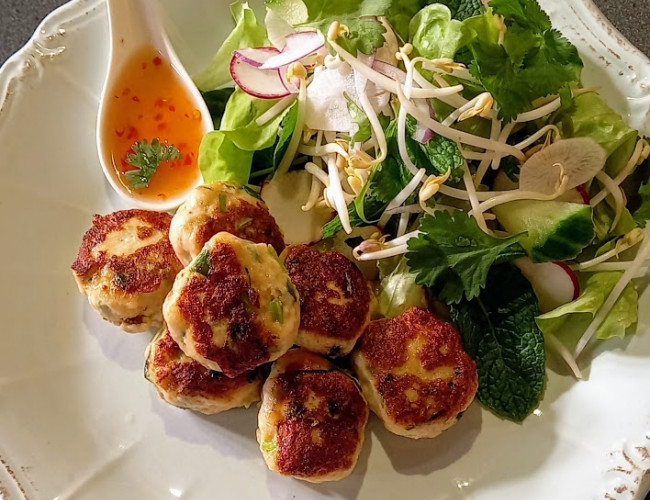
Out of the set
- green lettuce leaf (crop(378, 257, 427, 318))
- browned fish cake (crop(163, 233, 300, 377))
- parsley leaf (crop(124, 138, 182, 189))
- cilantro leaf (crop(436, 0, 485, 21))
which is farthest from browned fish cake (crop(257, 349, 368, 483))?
cilantro leaf (crop(436, 0, 485, 21))

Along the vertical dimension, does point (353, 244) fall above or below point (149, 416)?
above

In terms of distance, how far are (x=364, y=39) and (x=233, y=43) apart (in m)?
0.59

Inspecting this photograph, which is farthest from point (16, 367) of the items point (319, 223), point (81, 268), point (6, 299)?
point (319, 223)

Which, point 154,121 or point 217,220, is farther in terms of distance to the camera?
point 154,121

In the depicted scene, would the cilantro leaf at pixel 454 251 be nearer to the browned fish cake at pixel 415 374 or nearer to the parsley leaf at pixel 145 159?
the browned fish cake at pixel 415 374

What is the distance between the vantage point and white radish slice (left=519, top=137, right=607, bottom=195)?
2.20m

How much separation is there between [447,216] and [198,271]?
860 mm

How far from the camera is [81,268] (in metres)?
2.12

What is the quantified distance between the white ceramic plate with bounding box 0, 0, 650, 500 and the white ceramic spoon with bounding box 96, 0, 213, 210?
0.60ft

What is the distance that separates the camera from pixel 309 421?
1893mm

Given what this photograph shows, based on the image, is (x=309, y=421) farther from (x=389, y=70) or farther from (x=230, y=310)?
(x=389, y=70)

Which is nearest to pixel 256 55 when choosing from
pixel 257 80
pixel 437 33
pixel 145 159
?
pixel 257 80

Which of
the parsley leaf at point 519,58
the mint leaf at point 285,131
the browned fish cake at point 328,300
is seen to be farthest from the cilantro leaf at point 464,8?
the browned fish cake at point 328,300

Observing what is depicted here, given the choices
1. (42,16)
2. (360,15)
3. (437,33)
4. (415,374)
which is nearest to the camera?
(415,374)
